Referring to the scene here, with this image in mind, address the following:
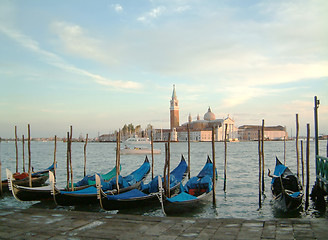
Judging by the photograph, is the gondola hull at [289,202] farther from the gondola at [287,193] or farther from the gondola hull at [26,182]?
the gondola hull at [26,182]

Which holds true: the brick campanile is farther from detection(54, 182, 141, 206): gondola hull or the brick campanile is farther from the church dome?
detection(54, 182, 141, 206): gondola hull

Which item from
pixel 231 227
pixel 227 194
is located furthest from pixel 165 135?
pixel 231 227

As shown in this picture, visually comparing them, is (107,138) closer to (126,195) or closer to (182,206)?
(126,195)

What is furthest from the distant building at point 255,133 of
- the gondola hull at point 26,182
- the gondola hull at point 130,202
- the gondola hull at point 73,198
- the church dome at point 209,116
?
the gondola hull at point 73,198

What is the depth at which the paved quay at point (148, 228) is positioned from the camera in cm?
452

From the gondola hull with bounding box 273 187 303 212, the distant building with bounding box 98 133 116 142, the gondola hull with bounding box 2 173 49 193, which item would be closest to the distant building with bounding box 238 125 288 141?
the distant building with bounding box 98 133 116 142

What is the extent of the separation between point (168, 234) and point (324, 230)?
223 cm

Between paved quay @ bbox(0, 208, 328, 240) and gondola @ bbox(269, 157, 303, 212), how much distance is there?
249cm

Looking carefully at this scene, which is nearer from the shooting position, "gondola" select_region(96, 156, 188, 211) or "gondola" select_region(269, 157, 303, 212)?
"gondola" select_region(96, 156, 188, 211)

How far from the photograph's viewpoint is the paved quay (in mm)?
4523

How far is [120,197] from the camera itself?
23.9 ft

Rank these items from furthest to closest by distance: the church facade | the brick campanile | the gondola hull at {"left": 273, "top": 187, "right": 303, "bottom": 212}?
the brick campanile → the church facade → the gondola hull at {"left": 273, "top": 187, "right": 303, "bottom": 212}

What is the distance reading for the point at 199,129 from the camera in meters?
93.6

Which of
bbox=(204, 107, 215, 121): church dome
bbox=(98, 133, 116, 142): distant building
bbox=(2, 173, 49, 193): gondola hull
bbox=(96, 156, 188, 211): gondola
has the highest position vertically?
bbox=(204, 107, 215, 121): church dome
